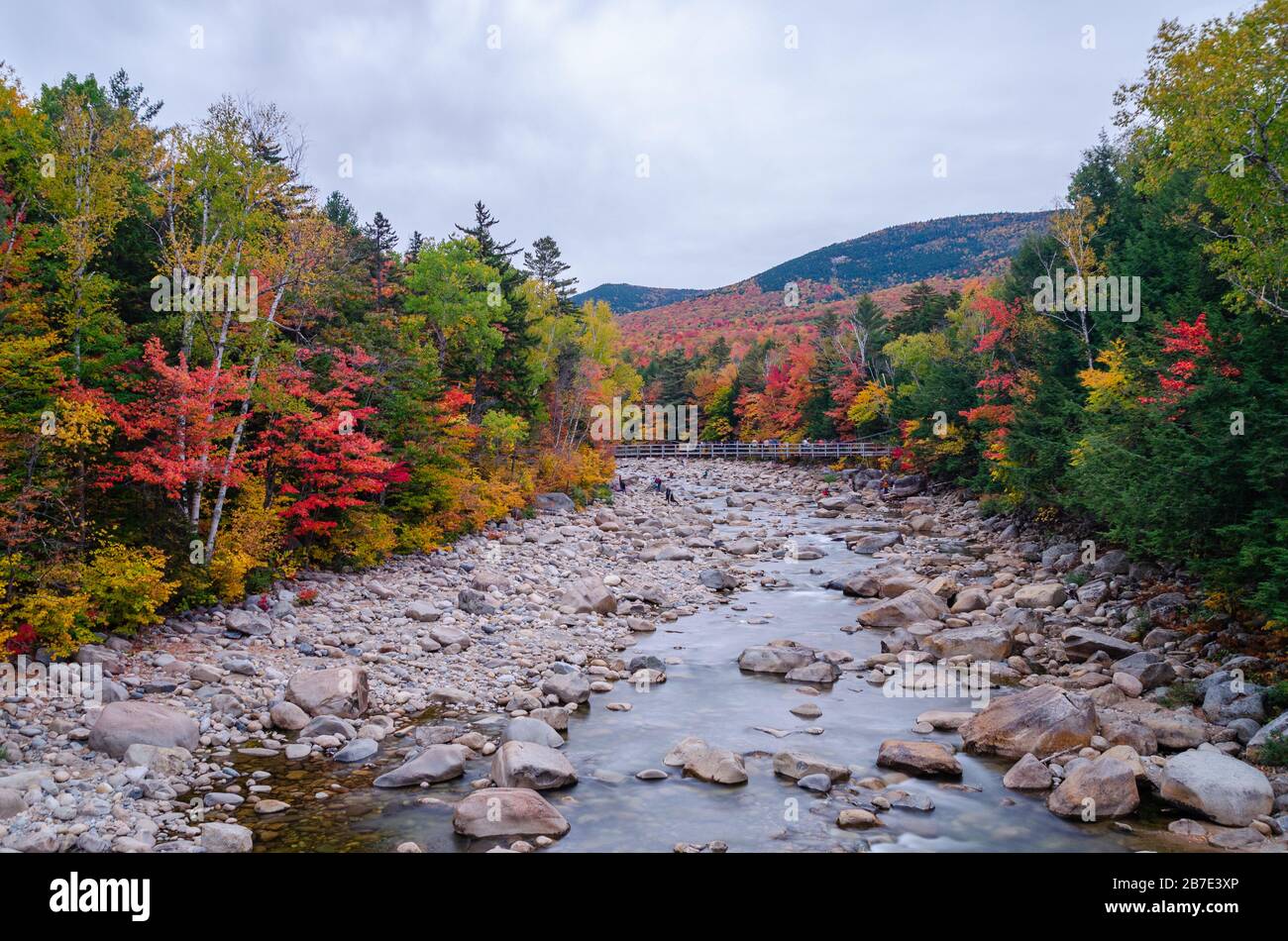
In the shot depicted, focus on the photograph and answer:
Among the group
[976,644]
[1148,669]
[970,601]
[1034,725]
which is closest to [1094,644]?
[1148,669]

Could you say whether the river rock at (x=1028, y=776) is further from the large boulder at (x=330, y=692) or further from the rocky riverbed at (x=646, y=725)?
the large boulder at (x=330, y=692)

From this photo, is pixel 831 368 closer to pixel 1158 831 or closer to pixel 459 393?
pixel 459 393

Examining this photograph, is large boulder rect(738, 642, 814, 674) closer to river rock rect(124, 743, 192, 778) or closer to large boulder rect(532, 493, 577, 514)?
river rock rect(124, 743, 192, 778)

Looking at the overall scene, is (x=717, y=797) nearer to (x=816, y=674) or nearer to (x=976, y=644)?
(x=816, y=674)

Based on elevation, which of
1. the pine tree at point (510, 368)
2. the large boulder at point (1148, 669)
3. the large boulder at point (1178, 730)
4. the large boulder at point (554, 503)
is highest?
the pine tree at point (510, 368)

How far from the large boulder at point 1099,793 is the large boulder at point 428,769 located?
769 centimetres

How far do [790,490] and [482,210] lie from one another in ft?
89.2

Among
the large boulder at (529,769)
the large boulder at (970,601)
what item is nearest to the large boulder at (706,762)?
the large boulder at (529,769)

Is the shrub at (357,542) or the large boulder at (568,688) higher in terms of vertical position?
the shrub at (357,542)

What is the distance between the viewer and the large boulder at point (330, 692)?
1211 centimetres

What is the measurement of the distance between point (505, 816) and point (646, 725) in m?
4.05

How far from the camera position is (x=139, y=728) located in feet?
33.8

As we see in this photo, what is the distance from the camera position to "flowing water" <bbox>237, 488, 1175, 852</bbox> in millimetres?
8781

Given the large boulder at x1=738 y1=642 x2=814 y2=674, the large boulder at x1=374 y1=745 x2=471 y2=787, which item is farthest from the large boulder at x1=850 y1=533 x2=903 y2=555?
the large boulder at x1=374 y1=745 x2=471 y2=787
